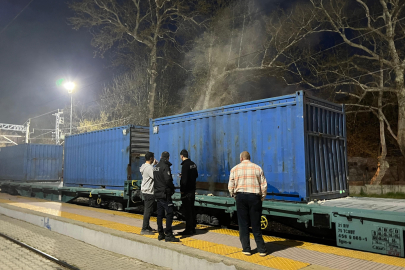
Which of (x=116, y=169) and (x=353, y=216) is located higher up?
(x=116, y=169)

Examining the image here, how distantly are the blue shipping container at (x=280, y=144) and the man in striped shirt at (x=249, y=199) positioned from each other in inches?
63.8

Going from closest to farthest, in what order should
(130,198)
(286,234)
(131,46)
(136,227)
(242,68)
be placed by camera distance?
(136,227) → (286,234) → (130,198) → (242,68) → (131,46)

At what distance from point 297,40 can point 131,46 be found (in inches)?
519

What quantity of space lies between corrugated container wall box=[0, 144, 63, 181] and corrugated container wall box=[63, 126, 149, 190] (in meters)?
4.41

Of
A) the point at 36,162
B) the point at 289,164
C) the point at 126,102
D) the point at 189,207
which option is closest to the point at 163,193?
the point at 189,207

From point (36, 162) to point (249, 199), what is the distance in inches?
630

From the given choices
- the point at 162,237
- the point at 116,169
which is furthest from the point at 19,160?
the point at 162,237

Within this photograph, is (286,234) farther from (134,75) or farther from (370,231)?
(134,75)

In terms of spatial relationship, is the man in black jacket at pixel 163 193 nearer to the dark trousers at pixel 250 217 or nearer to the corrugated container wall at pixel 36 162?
the dark trousers at pixel 250 217

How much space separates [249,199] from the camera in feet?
14.9

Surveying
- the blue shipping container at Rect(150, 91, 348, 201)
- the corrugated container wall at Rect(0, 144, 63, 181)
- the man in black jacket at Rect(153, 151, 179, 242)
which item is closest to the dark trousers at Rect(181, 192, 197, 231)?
the man in black jacket at Rect(153, 151, 179, 242)

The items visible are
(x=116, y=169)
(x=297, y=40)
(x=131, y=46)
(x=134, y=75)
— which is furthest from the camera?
(x=134, y=75)

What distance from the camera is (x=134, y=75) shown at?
28.9 meters

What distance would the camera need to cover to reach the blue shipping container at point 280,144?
236 inches
